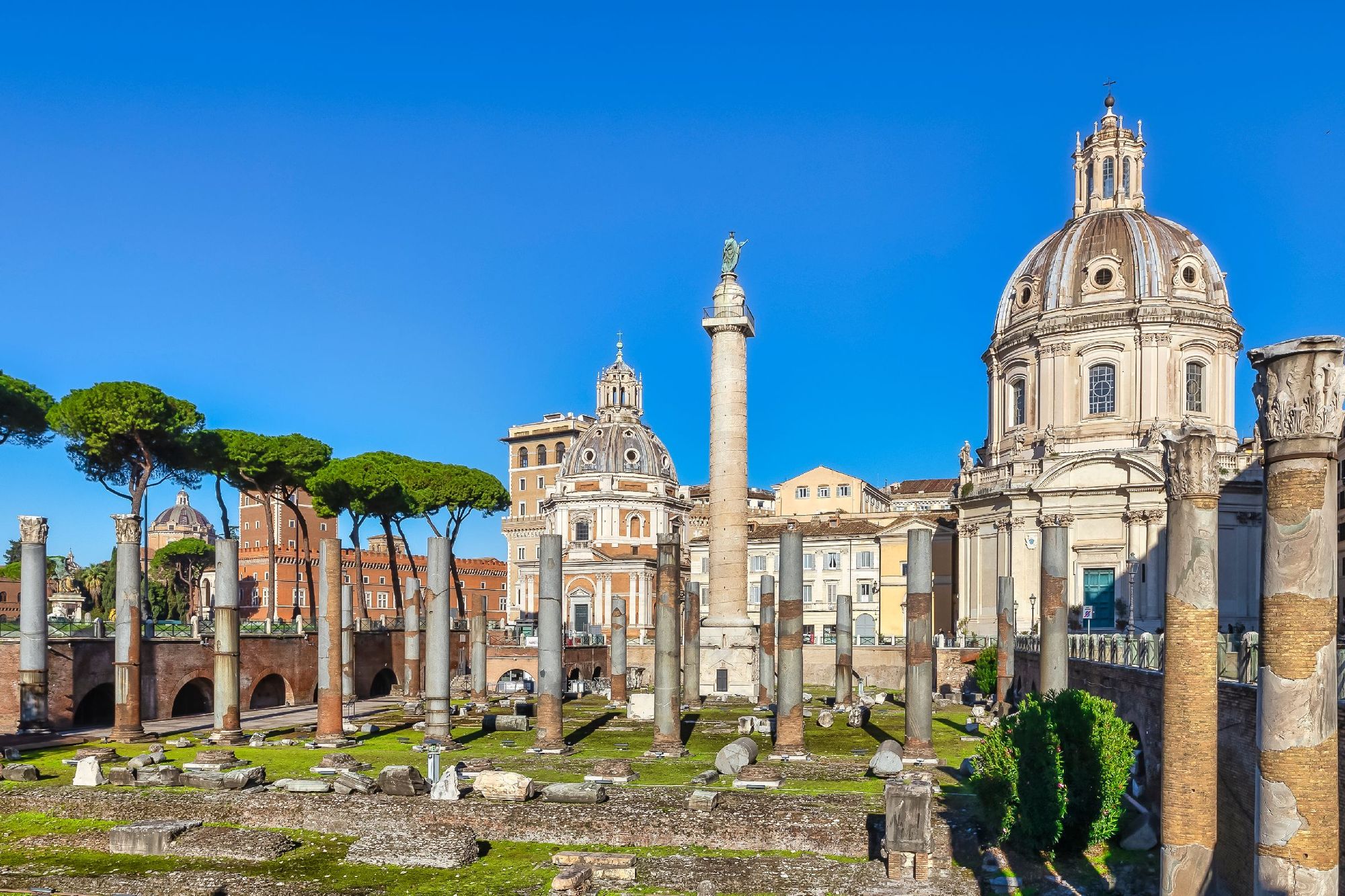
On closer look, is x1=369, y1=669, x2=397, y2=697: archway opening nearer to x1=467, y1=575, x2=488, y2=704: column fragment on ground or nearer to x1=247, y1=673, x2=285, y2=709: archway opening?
x1=247, y1=673, x2=285, y2=709: archway opening

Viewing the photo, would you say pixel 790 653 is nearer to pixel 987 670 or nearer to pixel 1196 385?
pixel 987 670

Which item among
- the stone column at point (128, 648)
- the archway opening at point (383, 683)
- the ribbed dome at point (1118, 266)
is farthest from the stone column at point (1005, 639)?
the archway opening at point (383, 683)

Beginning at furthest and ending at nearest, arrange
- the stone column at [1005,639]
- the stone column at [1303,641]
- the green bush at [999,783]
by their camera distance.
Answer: the stone column at [1005,639] < the green bush at [999,783] < the stone column at [1303,641]

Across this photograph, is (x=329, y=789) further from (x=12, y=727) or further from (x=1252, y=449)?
(x=1252, y=449)

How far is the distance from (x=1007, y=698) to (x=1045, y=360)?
20049 millimetres

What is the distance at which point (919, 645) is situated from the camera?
2542cm

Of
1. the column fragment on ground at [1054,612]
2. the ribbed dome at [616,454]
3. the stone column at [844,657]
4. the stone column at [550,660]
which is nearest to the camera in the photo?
the column fragment on ground at [1054,612]

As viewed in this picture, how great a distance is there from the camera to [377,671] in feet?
155

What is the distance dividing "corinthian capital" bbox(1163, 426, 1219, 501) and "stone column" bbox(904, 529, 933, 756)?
461 inches

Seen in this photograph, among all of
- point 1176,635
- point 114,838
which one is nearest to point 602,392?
point 114,838

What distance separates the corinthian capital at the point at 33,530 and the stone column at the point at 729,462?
2007 cm

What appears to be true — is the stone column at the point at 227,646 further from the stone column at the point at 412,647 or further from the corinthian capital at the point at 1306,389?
the corinthian capital at the point at 1306,389

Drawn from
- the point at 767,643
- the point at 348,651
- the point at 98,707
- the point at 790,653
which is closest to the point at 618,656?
the point at 767,643

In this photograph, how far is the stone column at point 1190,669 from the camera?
39.4 feet
